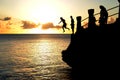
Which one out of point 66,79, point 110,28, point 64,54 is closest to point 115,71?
point 110,28

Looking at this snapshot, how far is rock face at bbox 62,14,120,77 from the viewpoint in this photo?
13.7m

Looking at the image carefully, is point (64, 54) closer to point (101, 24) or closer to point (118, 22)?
point (101, 24)

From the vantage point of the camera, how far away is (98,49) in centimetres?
1527

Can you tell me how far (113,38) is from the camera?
1379cm

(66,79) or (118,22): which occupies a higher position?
(118,22)

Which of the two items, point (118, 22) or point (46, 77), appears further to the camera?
point (46, 77)

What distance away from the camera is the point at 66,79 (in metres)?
24.4

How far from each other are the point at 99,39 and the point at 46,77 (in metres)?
12.9

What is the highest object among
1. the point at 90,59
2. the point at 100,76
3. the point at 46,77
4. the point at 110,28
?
the point at 110,28

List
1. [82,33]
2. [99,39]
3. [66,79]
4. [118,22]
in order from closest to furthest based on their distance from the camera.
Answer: [118,22]
[99,39]
[82,33]
[66,79]

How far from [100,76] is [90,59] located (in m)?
1.32

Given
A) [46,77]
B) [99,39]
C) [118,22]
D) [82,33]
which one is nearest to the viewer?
[118,22]

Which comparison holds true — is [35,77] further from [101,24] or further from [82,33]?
[101,24]

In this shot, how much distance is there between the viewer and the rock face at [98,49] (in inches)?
540
